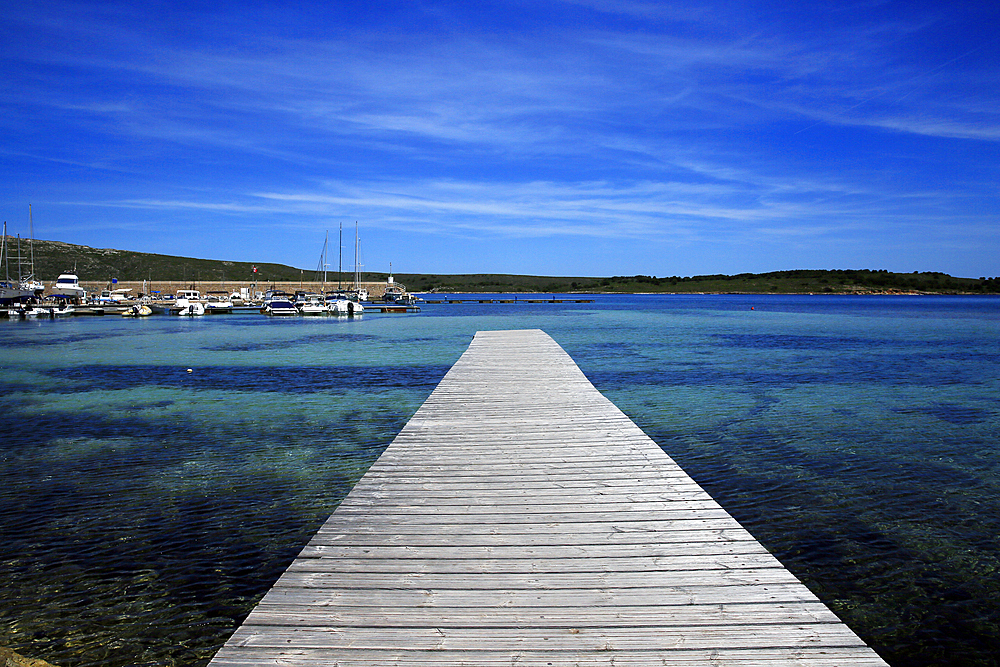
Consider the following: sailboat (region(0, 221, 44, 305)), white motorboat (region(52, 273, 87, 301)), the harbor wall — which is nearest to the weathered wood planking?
sailboat (region(0, 221, 44, 305))

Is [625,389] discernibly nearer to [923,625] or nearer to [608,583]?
[923,625]

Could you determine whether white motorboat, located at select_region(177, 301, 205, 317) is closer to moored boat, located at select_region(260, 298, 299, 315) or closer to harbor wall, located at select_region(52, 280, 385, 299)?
moored boat, located at select_region(260, 298, 299, 315)

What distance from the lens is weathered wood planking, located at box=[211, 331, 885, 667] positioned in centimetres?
323

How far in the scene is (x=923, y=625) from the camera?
5043mm

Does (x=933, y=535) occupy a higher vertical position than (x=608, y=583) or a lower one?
lower

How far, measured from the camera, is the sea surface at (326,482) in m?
5.12

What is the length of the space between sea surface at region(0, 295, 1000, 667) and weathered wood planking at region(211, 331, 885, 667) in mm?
1379

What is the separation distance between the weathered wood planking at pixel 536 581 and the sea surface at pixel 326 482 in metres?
1.38

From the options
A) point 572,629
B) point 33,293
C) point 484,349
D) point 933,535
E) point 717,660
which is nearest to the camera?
point 717,660

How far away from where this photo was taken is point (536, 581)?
398 centimetres

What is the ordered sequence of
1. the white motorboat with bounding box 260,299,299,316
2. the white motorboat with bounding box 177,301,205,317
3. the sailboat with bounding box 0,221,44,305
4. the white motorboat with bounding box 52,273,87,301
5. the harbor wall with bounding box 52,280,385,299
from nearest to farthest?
the white motorboat with bounding box 260,299,299,316, the white motorboat with bounding box 177,301,205,317, the sailboat with bounding box 0,221,44,305, the white motorboat with bounding box 52,273,87,301, the harbor wall with bounding box 52,280,385,299

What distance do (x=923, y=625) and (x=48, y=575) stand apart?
737 cm

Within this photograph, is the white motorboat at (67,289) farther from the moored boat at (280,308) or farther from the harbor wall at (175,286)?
the moored boat at (280,308)

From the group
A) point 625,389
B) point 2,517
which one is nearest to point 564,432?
point 2,517
